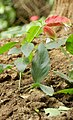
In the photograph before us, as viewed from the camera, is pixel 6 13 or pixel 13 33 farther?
pixel 6 13

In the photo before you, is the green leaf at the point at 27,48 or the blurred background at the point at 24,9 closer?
the green leaf at the point at 27,48

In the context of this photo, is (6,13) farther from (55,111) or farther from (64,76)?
(55,111)

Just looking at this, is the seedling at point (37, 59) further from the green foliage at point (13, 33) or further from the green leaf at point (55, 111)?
the green foliage at point (13, 33)

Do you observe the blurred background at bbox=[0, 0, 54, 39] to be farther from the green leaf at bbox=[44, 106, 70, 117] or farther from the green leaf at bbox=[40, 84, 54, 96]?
the green leaf at bbox=[44, 106, 70, 117]

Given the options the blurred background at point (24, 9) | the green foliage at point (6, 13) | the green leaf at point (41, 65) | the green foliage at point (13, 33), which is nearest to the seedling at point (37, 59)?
the green leaf at point (41, 65)

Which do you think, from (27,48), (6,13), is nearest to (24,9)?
(6,13)
